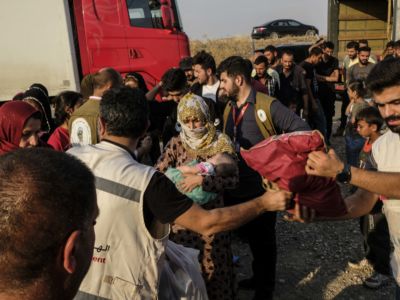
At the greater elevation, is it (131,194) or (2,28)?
(2,28)

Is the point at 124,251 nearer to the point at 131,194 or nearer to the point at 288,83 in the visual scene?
the point at 131,194

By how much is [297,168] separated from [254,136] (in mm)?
1587

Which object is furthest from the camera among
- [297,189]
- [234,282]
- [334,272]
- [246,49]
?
[246,49]

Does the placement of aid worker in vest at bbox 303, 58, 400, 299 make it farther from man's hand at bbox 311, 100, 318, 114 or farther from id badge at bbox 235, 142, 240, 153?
man's hand at bbox 311, 100, 318, 114

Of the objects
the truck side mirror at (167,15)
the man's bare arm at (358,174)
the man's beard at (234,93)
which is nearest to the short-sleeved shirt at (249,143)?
the man's beard at (234,93)

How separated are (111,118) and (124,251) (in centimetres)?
64

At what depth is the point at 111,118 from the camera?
6.80ft

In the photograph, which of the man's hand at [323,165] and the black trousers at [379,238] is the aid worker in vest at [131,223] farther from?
the black trousers at [379,238]

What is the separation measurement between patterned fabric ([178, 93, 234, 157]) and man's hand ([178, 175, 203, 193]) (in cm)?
32

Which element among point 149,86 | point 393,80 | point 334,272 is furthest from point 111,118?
point 149,86

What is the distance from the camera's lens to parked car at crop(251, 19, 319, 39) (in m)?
30.6

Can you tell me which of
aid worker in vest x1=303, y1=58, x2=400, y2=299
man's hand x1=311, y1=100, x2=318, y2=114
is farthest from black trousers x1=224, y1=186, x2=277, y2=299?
man's hand x1=311, y1=100, x2=318, y2=114

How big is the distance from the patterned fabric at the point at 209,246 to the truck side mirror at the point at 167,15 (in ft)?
16.6

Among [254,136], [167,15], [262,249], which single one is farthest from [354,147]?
[167,15]
